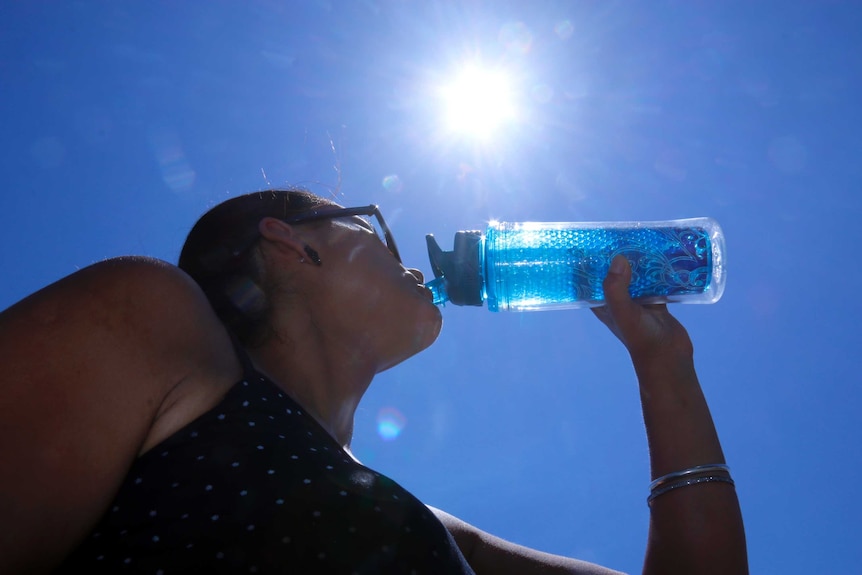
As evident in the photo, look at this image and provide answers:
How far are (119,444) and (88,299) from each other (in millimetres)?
254

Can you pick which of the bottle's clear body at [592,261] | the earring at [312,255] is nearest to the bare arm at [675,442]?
the bottle's clear body at [592,261]

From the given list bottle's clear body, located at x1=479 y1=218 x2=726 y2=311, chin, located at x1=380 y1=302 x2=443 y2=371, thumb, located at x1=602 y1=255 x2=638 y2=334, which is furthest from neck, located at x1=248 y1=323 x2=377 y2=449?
thumb, located at x1=602 y1=255 x2=638 y2=334

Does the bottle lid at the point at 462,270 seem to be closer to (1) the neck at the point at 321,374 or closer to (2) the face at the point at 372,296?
(2) the face at the point at 372,296

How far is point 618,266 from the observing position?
73.2 inches

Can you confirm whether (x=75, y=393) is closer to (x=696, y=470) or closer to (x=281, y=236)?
(x=281, y=236)

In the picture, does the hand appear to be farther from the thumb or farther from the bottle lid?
the bottle lid

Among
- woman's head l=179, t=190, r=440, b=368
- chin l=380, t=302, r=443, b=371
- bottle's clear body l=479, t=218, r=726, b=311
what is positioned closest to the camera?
woman's head l=179, t=190, r=440, b=368

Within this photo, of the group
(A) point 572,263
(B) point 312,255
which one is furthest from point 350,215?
(A) point 572,263

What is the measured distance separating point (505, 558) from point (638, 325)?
88cm

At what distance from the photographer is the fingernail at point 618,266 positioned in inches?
72.7

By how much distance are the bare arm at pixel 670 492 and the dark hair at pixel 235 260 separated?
90cm

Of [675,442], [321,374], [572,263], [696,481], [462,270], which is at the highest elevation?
[572,263]

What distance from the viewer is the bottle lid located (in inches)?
83.7

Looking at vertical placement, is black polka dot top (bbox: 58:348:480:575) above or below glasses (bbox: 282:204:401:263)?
below
